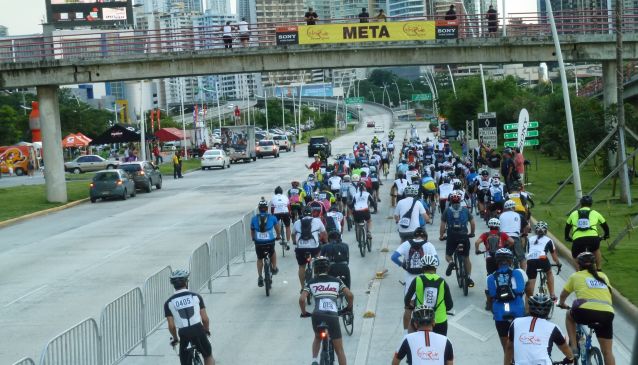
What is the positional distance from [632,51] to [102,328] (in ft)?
99.8

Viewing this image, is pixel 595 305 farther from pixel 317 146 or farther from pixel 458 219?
pixel 317 146

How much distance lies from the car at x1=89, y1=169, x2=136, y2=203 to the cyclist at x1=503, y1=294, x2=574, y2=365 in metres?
34.9

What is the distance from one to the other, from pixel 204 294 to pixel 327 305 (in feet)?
25.8

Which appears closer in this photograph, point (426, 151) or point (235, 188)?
point (426, 151)

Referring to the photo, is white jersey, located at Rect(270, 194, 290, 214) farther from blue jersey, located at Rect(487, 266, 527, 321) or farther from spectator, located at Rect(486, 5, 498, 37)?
spectator, located at Rect(486, 5, 498, 37)

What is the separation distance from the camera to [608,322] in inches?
400

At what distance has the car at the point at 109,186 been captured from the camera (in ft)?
137

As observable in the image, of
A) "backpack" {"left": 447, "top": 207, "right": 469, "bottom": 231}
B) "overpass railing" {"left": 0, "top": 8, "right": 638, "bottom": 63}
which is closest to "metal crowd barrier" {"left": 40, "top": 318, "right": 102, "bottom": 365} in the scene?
"backpack" {"left": 447, "top": 207, "right": 469, "bottom": 231}

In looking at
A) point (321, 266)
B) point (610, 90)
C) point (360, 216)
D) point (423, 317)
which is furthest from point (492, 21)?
point (423, 317)

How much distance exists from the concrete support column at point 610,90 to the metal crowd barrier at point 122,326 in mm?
25595

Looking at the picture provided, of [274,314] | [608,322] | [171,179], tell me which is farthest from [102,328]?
[171,179]

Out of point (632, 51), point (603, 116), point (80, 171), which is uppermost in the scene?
point (632, 51)

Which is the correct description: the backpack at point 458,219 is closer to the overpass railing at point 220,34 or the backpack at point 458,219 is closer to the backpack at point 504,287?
the backpack at point 504,287

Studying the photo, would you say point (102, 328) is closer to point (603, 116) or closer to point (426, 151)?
point (603, 116)
